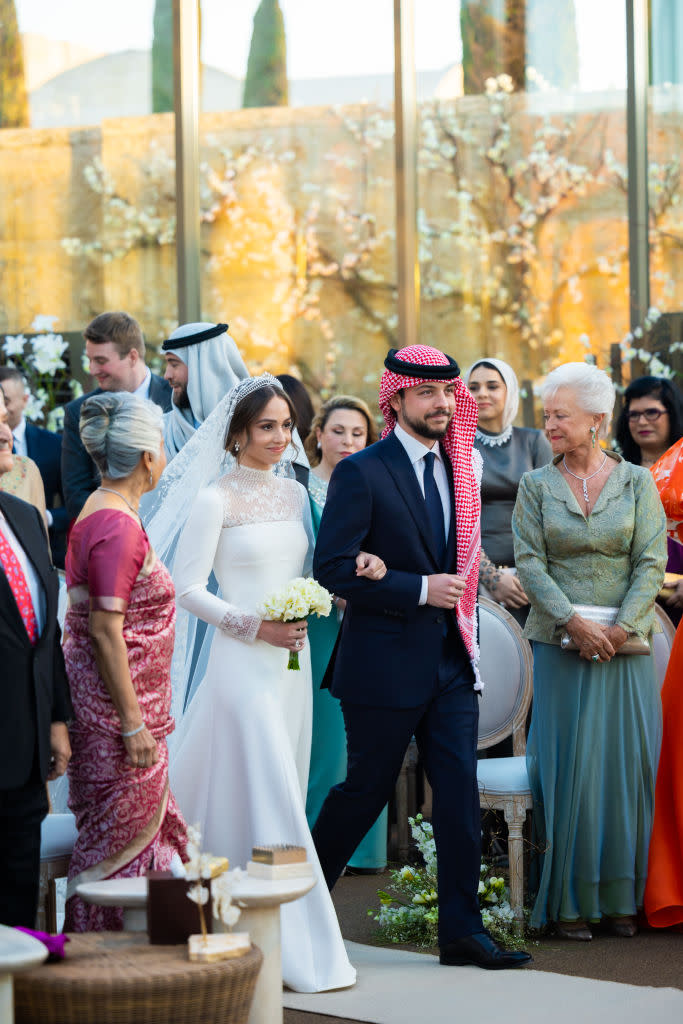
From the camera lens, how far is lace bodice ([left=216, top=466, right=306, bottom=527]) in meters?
4.16

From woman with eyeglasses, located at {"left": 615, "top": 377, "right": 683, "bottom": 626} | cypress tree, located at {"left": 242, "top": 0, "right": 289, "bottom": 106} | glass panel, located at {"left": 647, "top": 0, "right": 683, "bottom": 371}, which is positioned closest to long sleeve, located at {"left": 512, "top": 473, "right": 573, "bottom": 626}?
woman with eyeglasses, located at {"left": 615, "top": 377, "right": 683, "bottom": 626}

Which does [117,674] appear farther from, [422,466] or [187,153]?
[187,153]

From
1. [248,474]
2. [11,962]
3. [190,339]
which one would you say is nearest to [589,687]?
[248,474]

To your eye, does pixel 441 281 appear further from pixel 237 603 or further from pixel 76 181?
pixel 237 603

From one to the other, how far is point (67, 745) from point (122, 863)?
348mm

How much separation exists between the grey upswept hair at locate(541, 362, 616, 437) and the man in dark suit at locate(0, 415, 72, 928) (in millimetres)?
1874

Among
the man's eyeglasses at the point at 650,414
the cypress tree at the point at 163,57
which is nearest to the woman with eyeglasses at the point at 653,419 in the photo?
the man's eyeglasses at the point at 650,414

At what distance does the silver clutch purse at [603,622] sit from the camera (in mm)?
4352

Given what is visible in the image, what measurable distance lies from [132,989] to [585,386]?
250cm

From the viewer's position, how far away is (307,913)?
3801 millimetres

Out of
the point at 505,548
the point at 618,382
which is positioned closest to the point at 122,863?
the point at 505,548

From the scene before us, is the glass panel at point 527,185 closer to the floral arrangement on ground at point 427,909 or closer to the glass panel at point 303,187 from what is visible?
the glass panel at point 303,187

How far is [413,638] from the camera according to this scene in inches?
155

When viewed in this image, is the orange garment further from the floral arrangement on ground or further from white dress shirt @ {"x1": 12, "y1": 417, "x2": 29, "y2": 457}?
white dress shirt @ {"x1": 12, "y1": 417, "x2": 29, "y2": 457}
